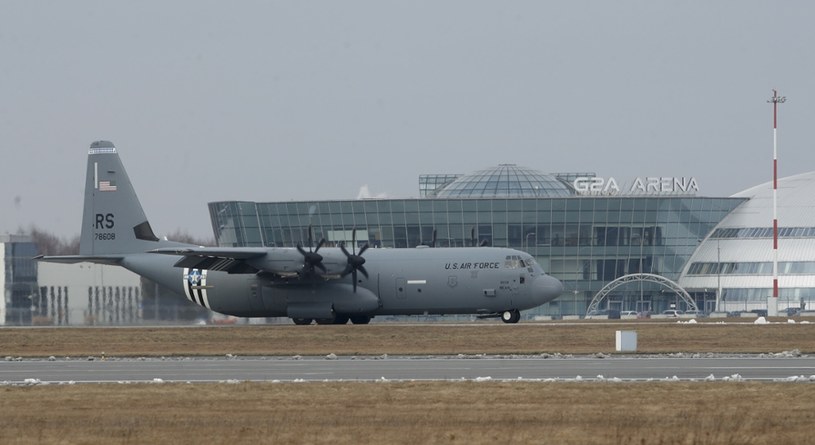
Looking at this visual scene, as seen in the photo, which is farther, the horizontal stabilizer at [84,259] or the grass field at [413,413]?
the horizontal stabilizer at [84,259]

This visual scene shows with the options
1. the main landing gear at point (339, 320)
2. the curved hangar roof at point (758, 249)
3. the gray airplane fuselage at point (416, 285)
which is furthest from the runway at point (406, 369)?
the curved hangar roof at point (758, 249)

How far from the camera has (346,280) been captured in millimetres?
58312

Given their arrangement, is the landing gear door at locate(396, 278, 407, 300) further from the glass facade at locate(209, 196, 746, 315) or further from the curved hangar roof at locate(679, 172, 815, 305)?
the curved hangar roof at locate(679, 172, 815, 305)

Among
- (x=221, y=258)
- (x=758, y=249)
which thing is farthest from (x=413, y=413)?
(x=758, y=249)

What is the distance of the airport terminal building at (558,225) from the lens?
95.3m

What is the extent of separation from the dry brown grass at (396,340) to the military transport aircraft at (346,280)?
10.5 feet

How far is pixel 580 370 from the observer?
32812mm

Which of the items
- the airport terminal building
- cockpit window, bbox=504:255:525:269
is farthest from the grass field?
the airport terminal building

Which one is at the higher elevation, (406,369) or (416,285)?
(416,285)

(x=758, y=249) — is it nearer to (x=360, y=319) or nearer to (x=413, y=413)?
(x=360, y=319)

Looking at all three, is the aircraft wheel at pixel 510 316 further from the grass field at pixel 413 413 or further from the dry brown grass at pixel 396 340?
the grass field at pixel 413 413

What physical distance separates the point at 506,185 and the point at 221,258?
4643 cm

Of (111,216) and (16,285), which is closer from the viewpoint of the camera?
(111,216)

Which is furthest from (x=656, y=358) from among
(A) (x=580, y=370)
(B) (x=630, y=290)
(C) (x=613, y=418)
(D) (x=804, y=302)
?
(D) (x=804, y=302)
